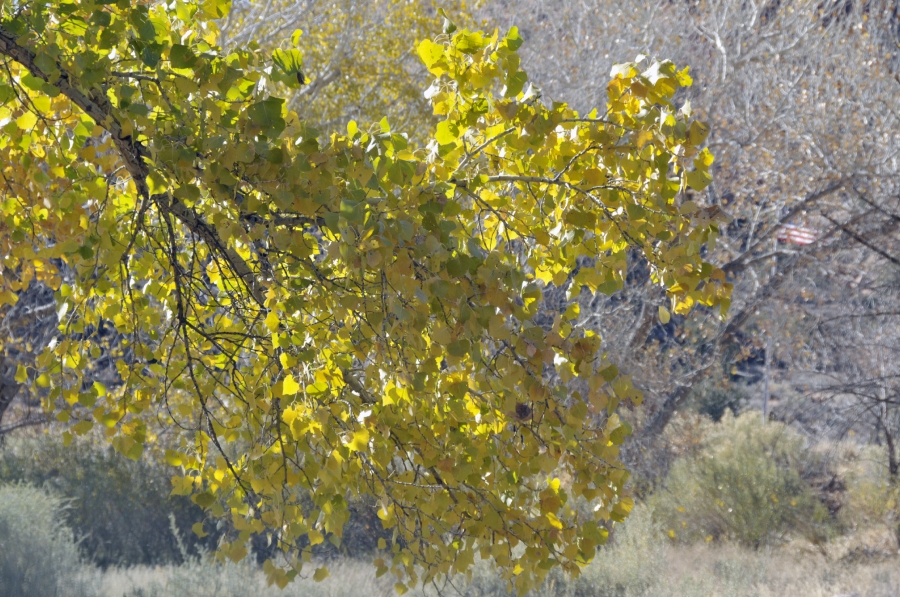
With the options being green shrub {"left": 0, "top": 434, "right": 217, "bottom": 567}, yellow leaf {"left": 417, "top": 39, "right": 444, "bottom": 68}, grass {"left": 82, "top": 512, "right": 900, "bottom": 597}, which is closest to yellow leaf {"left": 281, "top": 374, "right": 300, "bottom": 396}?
yellow leaf {"left": 417, "top": 39, "right": 444, "bottom": 68}

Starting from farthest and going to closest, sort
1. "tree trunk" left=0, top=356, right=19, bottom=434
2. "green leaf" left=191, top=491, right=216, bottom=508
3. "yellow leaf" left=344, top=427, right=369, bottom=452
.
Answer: "tree trunk" left=0, top=356, right=19, bottom=434
"green leaf" left=191, top=491, right=216, bottom=508
"yellow leaf" left=344, top=427, right=369, bottom=452

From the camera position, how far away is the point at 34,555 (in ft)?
21.1

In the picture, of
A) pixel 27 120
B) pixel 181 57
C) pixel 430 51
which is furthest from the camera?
pixel 27 120

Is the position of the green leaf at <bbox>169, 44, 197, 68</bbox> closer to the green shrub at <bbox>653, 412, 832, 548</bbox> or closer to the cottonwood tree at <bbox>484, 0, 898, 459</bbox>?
the cottonwood tree at <bbox>484, 0, 898, 459</bbox>

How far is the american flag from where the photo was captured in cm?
1033

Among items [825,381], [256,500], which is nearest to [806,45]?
[825,381]

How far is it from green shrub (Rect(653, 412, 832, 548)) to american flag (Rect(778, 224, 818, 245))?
2235 millimetres

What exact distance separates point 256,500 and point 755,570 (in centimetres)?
579

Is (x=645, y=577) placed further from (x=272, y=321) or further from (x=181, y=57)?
(x=181, y=57)

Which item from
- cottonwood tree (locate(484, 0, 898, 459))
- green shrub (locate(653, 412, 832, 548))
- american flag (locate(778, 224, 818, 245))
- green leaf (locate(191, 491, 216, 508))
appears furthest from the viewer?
american flag (locate(778, 224, 818, 245))

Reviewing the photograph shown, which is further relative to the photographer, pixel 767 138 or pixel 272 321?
pixel 767 138

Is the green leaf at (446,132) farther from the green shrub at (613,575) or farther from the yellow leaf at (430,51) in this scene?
the green shrub at (613,575)

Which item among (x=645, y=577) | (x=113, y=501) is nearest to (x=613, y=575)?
(x=645, y=577)

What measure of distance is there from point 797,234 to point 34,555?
8.50 meters
